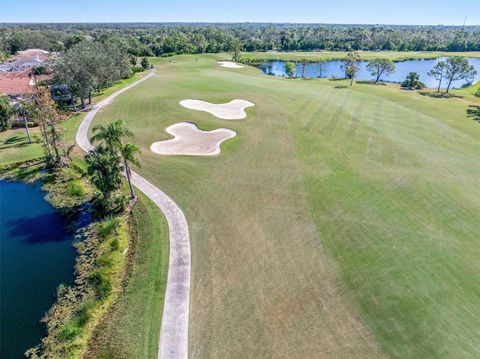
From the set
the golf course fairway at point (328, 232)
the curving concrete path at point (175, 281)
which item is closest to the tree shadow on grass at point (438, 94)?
the golf course fairway at point (328, 232)

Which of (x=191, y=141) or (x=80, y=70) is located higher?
(x=80, y=70)

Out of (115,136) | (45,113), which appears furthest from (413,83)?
(45,113)

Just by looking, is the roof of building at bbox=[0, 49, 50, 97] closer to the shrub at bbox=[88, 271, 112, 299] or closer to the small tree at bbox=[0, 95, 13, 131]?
the small tree at bbox=[0, 95, 13, 131]

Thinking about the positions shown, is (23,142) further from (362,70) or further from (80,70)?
(362,70)

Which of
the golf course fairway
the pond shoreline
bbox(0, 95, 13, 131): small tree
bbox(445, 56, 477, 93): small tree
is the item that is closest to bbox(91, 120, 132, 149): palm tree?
the golf course fairway

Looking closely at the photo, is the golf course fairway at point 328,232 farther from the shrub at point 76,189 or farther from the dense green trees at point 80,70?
the dense green trees at point 80,70

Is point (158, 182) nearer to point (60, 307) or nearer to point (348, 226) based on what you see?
point (60, 307)
